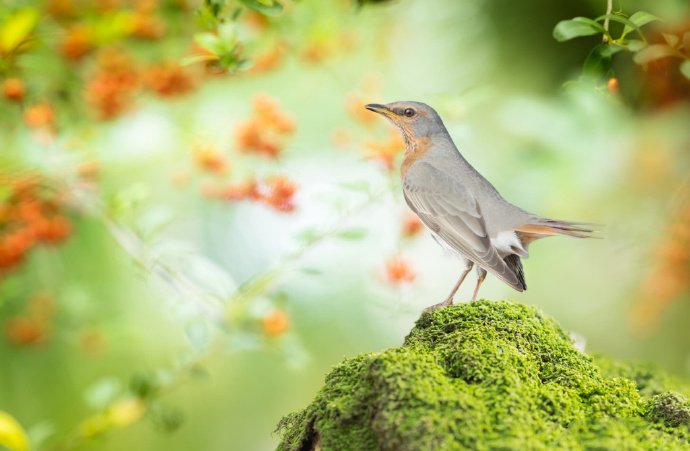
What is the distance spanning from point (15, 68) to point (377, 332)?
268cm

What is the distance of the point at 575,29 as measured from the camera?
1.88 metres

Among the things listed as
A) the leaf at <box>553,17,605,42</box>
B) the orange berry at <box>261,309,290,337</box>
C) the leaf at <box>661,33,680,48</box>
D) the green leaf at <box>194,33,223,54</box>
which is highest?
the leaf at <box>661,33,680,48</box>

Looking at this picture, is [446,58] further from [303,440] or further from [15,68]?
[303,440]

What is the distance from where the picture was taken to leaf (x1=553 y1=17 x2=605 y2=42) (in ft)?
6.13

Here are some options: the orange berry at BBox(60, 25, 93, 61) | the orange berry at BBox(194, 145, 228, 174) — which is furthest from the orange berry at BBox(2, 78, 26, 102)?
the orange berry at BBox(194, 145, 228, 174)

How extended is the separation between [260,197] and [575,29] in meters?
1.60

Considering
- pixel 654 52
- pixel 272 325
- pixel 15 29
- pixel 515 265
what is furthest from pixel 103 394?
pixel 654 52

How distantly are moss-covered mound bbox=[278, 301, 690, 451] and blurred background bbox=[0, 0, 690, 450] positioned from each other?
1.34ft

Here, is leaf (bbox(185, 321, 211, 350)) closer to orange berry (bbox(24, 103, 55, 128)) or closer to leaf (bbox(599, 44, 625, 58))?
orange berry (bbox(24, 103, 55, 128))

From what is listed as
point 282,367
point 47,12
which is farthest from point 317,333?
point 47,12

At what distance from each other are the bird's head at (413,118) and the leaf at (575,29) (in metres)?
0.73

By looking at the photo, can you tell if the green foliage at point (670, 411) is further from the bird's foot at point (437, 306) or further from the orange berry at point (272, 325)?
the orange berry at point (272, 325)

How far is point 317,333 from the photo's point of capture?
494 centimetres

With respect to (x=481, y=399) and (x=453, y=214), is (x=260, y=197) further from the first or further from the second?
(x=481, y=399)
